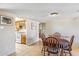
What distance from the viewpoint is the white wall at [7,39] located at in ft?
13.0

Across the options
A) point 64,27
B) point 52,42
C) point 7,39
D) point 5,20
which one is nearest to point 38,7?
point 52,42

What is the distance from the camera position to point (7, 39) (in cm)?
425

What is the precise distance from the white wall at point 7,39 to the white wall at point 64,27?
533 centimetres

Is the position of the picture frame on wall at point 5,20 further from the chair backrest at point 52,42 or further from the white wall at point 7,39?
the chair backrest at point 52,42

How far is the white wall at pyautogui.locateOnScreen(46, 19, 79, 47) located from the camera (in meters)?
8.58

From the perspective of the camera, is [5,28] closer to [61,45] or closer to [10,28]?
[10,28]

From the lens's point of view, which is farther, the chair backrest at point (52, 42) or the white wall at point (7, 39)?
the white wall at point (7, 39)

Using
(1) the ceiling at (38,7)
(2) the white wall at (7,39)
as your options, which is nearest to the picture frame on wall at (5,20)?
(2) the white wall at (7,39)

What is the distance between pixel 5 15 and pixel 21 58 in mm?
2896

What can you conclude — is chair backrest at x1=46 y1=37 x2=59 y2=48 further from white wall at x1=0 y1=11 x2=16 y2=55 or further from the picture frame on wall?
the picture frame on wall

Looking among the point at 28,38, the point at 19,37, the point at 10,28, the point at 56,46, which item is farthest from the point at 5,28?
the point at 19,37

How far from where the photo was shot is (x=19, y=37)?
24.8ft

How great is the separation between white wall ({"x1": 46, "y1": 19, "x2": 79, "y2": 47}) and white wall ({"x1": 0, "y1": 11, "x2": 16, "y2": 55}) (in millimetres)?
5333

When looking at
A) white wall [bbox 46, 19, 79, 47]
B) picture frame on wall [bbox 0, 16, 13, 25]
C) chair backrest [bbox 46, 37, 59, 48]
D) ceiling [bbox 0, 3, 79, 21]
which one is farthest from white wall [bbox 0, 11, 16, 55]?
white wall [bbox 46, 19, 79, 47]
